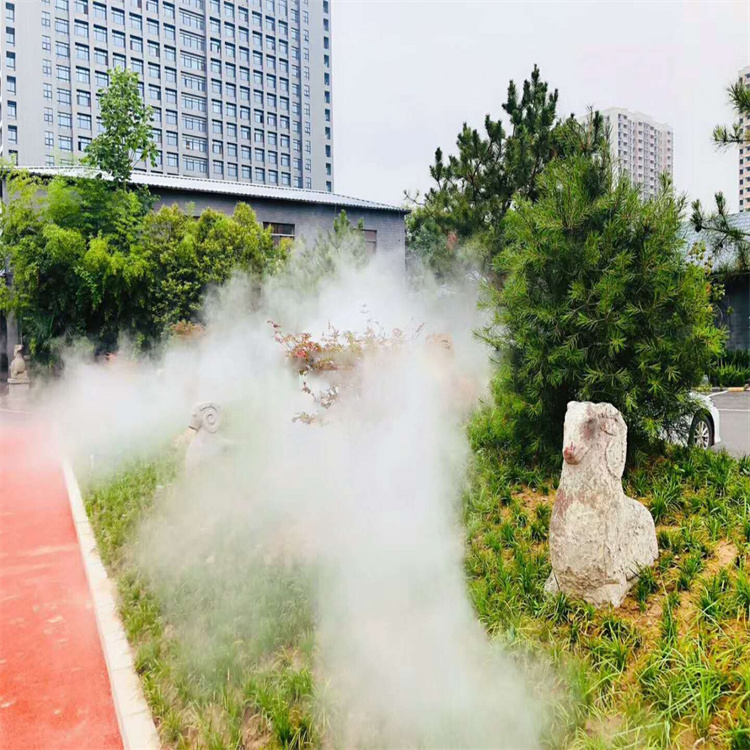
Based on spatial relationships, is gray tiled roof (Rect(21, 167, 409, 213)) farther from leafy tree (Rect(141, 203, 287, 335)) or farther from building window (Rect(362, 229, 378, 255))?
leafy tree (Rect(141, 203, 287, 335))

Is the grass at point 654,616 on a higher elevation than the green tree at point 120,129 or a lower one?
lower

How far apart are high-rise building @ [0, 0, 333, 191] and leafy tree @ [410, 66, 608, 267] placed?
38.2 meters

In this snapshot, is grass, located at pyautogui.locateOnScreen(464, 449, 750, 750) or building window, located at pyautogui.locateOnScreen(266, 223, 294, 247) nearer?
grass, located at pyautogui.locateOnScreen(464, 449, 750, 750)

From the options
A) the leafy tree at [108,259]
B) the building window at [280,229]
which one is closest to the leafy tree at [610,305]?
the leafy tree at [108,259]

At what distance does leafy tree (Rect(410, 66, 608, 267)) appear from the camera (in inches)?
423

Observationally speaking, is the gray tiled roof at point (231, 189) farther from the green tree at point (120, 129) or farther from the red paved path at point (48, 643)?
the red paved path at point (48, 643)

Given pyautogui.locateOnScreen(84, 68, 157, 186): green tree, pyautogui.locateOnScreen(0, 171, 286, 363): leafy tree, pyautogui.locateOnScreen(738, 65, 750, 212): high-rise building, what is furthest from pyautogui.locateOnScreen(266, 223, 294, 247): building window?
pyautogui.locateOnScreen(738, 65, 750, 212): high-rise building

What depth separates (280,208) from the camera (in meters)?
24.8

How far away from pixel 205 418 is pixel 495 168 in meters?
7.15

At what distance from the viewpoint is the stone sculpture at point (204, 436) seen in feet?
23.3

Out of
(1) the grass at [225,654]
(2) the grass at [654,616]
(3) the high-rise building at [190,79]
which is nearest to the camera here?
(2) the grass at [654,616]

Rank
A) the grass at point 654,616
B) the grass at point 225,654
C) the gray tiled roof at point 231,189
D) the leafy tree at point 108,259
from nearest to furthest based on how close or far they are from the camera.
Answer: the grass at point 654,616
the grass at point 225,654
the leafy tree at point 108,259
the gray tiled roof at point 231,189

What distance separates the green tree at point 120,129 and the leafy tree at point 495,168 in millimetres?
9642

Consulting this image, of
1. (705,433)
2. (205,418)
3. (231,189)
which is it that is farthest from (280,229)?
(705,433)
